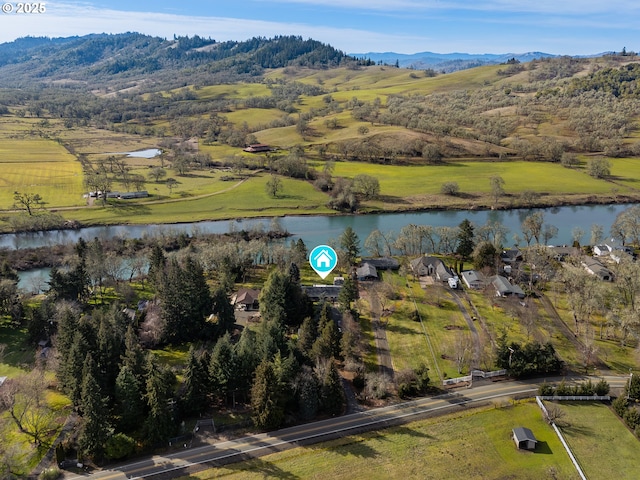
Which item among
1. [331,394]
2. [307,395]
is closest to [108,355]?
[307,395]

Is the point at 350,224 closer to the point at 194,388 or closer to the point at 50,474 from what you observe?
the point at 194,388

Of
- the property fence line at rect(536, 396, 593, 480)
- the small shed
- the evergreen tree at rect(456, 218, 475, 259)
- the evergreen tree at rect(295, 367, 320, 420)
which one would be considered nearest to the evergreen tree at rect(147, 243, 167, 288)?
the evergreen tree at rect(295, 367, 320, 420)

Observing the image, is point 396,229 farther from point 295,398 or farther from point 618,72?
point 618,72

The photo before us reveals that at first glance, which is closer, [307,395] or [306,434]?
[306,434]

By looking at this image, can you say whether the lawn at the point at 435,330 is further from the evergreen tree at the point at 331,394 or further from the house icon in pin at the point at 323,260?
the house icon in pin at the point at 323,260

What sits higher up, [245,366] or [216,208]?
[216,208]

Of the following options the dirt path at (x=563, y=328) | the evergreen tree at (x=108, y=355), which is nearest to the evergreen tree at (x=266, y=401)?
the evergreen tree at (x=108, y=355)
